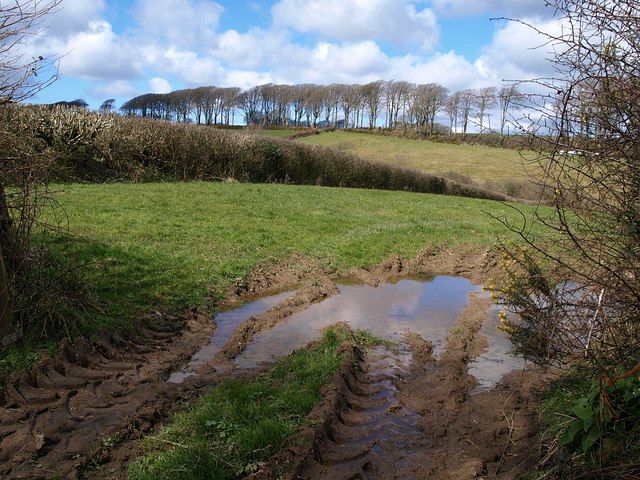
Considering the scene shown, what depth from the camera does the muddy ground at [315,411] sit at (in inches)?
153

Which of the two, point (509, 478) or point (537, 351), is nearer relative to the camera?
point (509, 478)

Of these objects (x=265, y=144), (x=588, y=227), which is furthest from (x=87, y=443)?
(x=265, y=144)

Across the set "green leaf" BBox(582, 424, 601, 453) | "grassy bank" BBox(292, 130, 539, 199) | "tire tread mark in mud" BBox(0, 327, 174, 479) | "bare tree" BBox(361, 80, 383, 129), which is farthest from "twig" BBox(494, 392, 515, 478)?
"bare tree" BBox(361, 80, 383, 129)

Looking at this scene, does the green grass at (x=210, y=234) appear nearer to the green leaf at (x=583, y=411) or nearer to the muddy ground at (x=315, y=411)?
the muddy ground at (x=315, y=411)

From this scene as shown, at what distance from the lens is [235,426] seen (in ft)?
14.0

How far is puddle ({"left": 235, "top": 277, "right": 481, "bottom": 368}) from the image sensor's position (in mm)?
6917

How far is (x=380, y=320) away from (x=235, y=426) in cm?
440

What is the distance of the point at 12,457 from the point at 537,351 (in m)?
4.96

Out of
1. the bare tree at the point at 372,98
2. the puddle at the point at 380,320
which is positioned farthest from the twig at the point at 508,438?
the bare tree at the point at 372,98

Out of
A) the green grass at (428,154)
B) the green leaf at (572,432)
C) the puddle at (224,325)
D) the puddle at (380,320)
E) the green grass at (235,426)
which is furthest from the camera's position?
the green grass at (428,154)

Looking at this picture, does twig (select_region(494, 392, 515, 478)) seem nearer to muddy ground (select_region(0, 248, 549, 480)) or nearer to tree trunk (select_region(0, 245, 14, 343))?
muddy ground (select_region(0, 248, 549, 480))

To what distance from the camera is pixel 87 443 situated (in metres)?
4.07

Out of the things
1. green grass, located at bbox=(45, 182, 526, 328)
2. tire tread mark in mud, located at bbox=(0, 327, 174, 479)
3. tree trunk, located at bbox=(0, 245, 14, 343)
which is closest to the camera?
tire tread mark in mud, located at bbox=(0, 327, 174, 479)

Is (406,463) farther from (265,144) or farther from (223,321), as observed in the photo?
(265,144)
